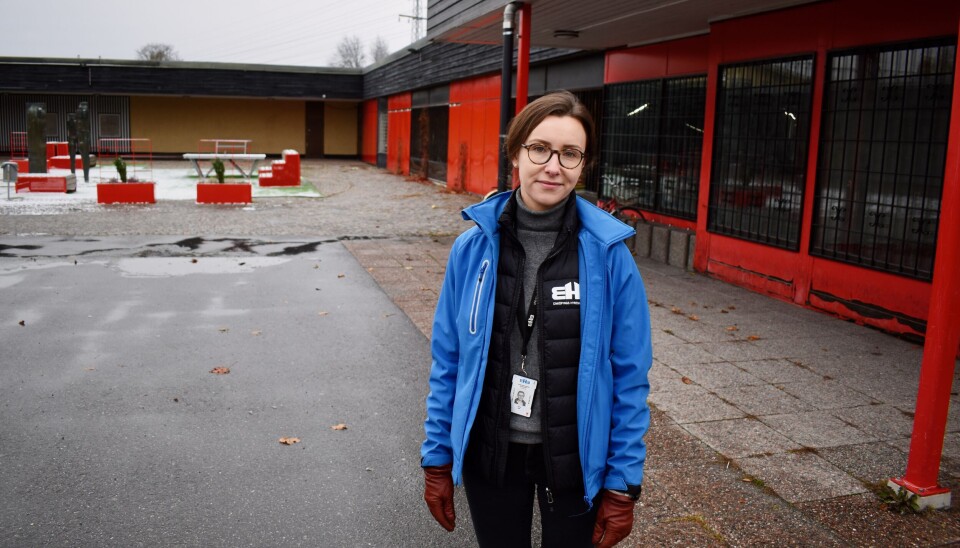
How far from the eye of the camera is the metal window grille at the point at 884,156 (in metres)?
7.37

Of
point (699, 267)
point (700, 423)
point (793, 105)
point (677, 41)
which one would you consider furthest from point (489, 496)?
point (677, 41)

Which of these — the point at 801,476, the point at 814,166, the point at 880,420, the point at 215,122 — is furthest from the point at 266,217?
the point at 215,122

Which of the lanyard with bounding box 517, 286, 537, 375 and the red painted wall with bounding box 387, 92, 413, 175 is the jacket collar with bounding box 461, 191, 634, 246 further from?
the red painted wall with bounding box 387, 92, 413, 175

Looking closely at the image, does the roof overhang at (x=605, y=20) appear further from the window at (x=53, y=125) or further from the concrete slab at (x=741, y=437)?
the window at (x=53, y=125)

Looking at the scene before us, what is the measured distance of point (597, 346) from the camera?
2.36m

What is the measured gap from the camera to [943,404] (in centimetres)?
395

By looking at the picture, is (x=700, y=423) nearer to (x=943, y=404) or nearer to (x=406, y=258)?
(x=943, y=404)

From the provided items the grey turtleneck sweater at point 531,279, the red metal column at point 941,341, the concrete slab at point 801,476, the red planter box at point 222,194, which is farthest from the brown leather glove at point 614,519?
the red planter box at point 222,194

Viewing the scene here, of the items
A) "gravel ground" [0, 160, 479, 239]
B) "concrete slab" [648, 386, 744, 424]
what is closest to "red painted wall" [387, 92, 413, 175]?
"gravel ground" [0, 160, 479, 239]

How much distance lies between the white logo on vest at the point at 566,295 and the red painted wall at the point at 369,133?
3690 centimetres

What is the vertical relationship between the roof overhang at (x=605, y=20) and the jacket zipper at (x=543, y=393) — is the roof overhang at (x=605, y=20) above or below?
above

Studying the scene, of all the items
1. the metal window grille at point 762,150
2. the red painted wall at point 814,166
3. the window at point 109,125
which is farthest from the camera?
the window at point 109,125

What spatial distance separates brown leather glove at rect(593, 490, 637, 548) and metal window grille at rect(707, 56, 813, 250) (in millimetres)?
7481

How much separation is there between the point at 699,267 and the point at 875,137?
3435mm
